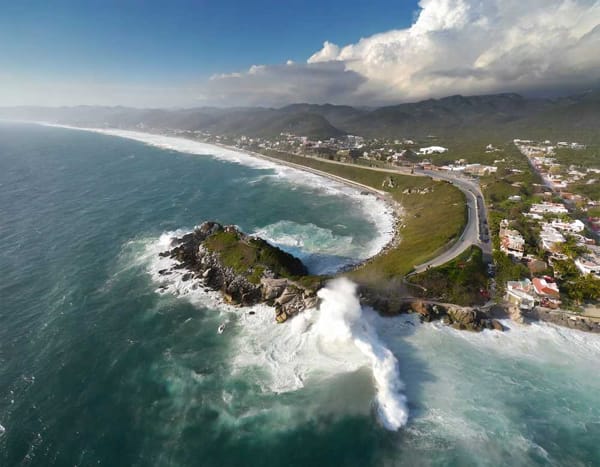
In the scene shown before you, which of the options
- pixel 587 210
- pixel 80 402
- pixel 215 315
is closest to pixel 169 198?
pixel 215 315

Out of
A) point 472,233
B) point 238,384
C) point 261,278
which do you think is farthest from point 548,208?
point 238,384

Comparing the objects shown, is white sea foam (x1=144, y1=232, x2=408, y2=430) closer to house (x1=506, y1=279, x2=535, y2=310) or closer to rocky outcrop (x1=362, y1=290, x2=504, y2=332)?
rocky outcrop (x1=362, y1=290, x2=504, y2=332)

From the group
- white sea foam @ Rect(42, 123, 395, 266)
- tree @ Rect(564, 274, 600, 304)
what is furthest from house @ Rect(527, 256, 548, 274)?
white sea foam @ Rect(42, 123, 395, 266)

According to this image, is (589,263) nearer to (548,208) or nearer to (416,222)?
(416,222)

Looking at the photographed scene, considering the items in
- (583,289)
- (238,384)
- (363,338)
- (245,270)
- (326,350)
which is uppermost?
(583,289)

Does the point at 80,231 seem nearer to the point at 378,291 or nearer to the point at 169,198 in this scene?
the point at 169,198

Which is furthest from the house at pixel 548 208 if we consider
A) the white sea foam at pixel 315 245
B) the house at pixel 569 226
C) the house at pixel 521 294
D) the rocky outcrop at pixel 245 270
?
the rocky outcrop at pixel 245 270
